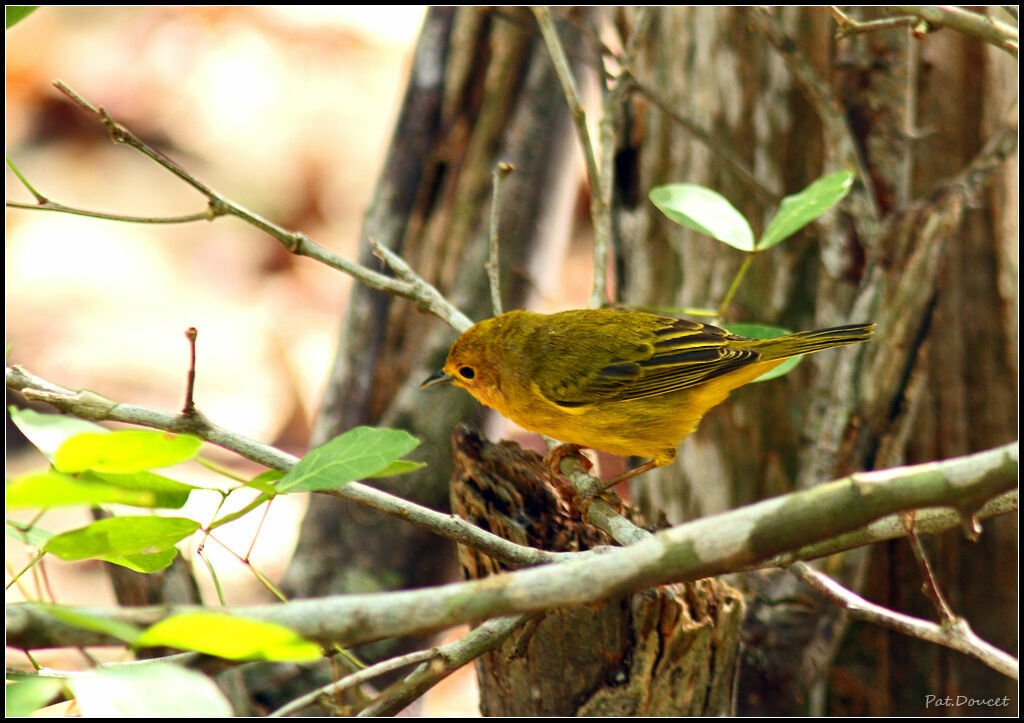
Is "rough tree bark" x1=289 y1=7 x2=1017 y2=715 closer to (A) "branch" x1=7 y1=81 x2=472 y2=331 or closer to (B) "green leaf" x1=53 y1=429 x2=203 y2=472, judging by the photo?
(A) "branch" x1=7 y1=81 x2=472 y2=331

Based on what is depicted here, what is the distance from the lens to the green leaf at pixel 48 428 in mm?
1296

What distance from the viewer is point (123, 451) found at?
1.13m

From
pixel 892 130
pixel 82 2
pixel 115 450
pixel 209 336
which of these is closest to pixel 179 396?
pixel 209 336

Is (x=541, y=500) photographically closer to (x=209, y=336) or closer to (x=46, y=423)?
(x=46, y=423)

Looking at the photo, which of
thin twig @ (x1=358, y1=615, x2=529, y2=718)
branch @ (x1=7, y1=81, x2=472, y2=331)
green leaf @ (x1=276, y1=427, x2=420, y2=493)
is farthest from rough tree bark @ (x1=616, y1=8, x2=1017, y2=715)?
green leaf @ (x1=276, y1=427, x2=420, y2=493)

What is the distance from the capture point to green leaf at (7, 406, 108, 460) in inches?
51.0

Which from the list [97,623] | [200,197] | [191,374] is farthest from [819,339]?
[200,197]

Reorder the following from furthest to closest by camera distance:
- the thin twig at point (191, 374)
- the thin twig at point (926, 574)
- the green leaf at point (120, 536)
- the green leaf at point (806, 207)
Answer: the green leaf at point (806, 207) < the thin twig at point (926, 574) < the thin twig at point (191, 374) < the green leaf at point (120, 536)

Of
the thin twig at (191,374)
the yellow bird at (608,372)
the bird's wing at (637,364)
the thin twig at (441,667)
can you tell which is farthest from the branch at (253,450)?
the bird's wing at (637,364)

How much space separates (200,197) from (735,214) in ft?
22.9

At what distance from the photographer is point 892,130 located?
3.39 m

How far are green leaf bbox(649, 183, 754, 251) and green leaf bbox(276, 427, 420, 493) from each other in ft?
4.33

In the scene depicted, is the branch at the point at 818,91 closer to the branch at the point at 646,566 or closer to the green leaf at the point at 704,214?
the green leaf at the point at 704,214

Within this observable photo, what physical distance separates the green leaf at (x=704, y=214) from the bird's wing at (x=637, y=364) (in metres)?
0.87
